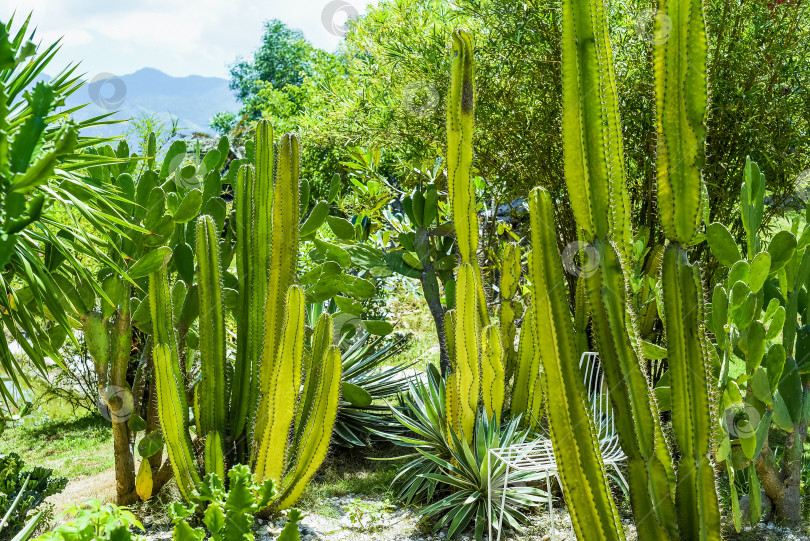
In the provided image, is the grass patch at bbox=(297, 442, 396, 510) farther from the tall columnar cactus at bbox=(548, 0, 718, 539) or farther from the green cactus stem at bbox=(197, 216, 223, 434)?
Answer: the tall columnar cactus at bbox=(548, 0, 718, 539)

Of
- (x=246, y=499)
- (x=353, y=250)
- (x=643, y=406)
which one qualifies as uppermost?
(x=353, y=250)

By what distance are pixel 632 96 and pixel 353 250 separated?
1.62 m

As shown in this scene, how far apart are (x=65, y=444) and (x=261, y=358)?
2.51m

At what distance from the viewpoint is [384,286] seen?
580 centimetres

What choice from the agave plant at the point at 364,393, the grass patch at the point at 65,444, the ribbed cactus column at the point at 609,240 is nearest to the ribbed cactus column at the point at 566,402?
the ribbed cactus column at the point at 609,240

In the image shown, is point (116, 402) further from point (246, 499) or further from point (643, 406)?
point (643, 406)

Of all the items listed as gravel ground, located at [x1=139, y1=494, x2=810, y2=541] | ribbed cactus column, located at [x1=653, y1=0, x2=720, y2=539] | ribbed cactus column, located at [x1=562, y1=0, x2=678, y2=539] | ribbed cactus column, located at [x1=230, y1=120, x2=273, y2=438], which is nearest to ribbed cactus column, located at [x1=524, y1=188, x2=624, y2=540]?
ribbed cactus column, located at [x1=562, y1=0, x2=678, y2=539]

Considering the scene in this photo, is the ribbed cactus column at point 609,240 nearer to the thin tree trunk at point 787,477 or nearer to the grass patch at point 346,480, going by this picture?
the thin tree trunk at point 787,477

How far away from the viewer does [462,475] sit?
251cm

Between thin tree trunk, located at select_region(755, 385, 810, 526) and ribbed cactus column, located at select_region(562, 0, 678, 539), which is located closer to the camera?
ribbed cactus column, located at select_region(562, 0, 678, 539)

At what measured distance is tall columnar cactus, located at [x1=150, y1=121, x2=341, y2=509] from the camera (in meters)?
2.29

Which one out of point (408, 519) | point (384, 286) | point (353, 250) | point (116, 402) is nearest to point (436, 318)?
point (353, 250)

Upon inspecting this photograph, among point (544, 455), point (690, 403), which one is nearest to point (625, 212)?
point (690, 403)

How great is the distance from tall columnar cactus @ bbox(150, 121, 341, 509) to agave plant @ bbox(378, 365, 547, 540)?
469mm
